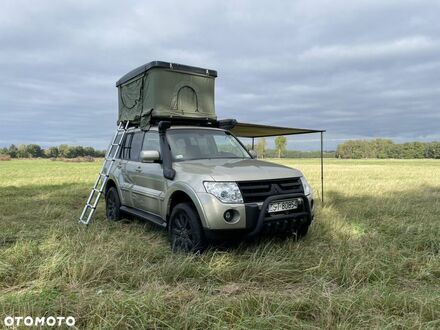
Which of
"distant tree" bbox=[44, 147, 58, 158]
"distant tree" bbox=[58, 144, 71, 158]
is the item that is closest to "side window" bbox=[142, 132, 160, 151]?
"distant tree" bbox=[58, 144, 71, 158]

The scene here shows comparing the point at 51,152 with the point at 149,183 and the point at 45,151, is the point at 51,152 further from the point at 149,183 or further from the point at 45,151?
the point at 149,183

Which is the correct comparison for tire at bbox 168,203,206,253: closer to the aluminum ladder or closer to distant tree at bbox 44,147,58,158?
the aluminum ladder

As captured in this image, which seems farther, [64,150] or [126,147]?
[64,150]

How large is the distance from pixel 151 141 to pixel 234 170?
2126 mm

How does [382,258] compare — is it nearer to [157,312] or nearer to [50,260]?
[157,312]

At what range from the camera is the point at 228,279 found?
14.5 feet

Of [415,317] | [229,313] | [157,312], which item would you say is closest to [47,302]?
[157,312]

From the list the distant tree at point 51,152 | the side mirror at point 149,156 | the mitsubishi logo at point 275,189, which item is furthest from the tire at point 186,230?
the distant tree at point 51,152

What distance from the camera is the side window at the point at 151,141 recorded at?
6379 mm

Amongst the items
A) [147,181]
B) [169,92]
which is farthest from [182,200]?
[169,92]

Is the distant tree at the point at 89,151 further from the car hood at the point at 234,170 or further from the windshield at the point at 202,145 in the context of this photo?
the car hood at the point at 234,170

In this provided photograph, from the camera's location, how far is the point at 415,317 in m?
3.21

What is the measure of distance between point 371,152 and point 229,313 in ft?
372

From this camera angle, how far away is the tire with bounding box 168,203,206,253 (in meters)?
4.95
